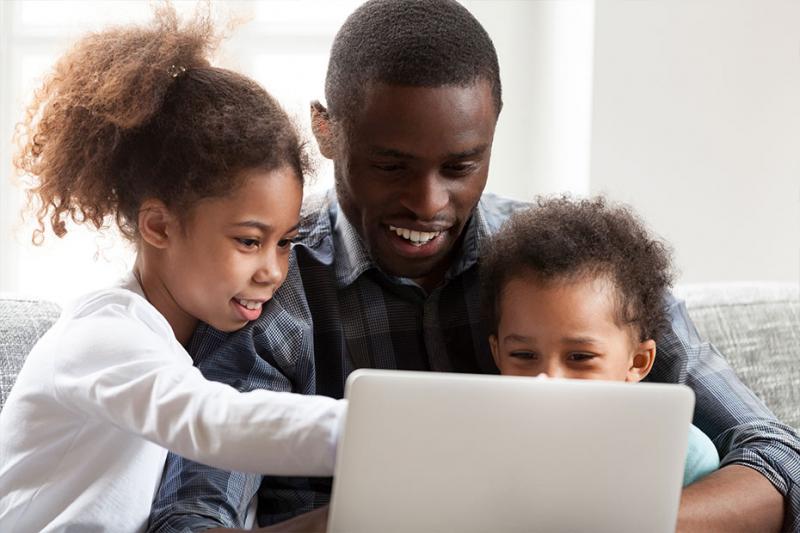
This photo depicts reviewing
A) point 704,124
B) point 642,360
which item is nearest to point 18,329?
point 642,360

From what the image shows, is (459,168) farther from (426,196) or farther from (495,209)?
(495,209)

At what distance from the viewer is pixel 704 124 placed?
2869 millimetres

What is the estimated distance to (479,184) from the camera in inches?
59.9

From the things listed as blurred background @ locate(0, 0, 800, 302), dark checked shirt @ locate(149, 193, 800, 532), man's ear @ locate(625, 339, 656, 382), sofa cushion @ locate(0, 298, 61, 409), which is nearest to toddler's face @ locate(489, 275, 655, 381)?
man's ear @ locate(625, 339, 656, 382)

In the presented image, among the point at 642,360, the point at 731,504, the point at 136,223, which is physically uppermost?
the point at 136,223

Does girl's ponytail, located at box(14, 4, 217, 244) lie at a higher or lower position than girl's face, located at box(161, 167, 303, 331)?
higher

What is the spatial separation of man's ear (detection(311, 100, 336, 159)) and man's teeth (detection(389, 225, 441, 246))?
0.53ft

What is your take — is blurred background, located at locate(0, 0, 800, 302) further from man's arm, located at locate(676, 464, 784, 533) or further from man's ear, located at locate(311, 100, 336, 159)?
man's arm, located at locate(676, 464, 784, 533)

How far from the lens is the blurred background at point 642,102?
2.81 metres

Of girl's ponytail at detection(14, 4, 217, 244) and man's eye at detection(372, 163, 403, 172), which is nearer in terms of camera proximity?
girl's ponytail at detection(14, 4, 217, 244)

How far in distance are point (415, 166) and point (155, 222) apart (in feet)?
1.15

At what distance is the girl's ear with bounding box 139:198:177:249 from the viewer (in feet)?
4.53

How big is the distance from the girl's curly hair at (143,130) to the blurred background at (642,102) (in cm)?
138

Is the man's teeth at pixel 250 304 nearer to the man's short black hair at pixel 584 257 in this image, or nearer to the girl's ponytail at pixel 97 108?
the girl's ponytail at pixel 97 108
